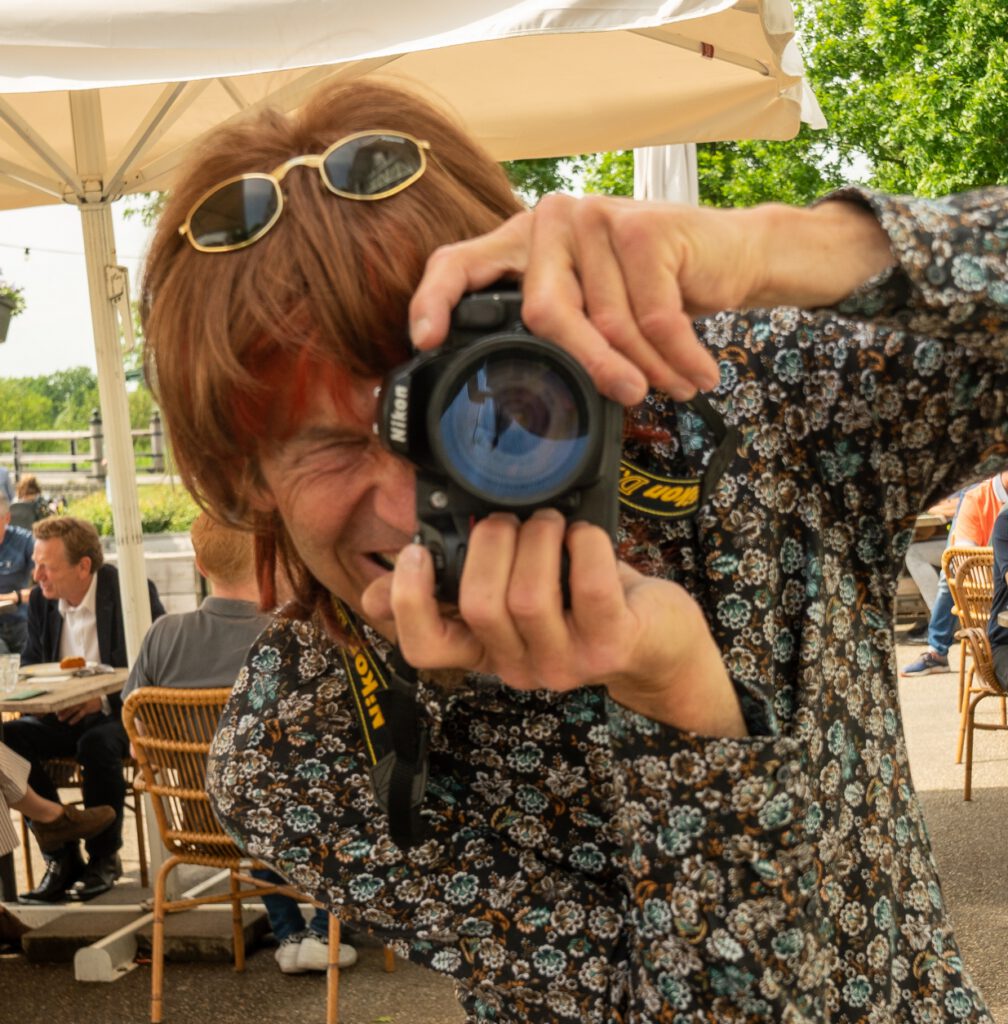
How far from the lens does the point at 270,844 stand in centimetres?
131

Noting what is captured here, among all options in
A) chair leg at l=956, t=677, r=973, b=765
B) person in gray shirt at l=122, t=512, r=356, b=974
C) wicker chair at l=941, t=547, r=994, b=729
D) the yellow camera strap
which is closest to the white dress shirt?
person in gray shirt at l=122, t=512, r=356, b=974

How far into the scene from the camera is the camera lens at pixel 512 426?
0.96 m

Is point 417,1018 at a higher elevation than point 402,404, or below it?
below

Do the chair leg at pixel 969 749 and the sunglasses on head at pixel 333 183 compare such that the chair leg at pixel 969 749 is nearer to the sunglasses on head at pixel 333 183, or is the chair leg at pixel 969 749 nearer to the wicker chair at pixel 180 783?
the wicker chair at pixel 180 783

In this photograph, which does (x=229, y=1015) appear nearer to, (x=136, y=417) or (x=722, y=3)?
(x=136, y=417)

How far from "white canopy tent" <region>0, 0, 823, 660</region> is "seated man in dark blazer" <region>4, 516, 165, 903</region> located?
1332mm

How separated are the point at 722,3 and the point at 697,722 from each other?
114 inches

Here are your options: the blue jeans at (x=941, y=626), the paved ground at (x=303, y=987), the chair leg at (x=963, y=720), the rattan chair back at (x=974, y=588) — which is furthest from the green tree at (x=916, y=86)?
the paved ground at (x=303, y=987)

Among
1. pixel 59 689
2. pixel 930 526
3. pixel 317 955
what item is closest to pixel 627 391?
pixel 317 955

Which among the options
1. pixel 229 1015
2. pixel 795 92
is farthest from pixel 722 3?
pixel 229 1015

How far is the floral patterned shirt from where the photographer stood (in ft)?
3.50

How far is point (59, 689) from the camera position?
5.78 m

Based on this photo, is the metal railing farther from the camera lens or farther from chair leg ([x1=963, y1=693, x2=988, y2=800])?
the camera lens

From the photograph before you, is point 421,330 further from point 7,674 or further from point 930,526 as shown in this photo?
point 930,526
